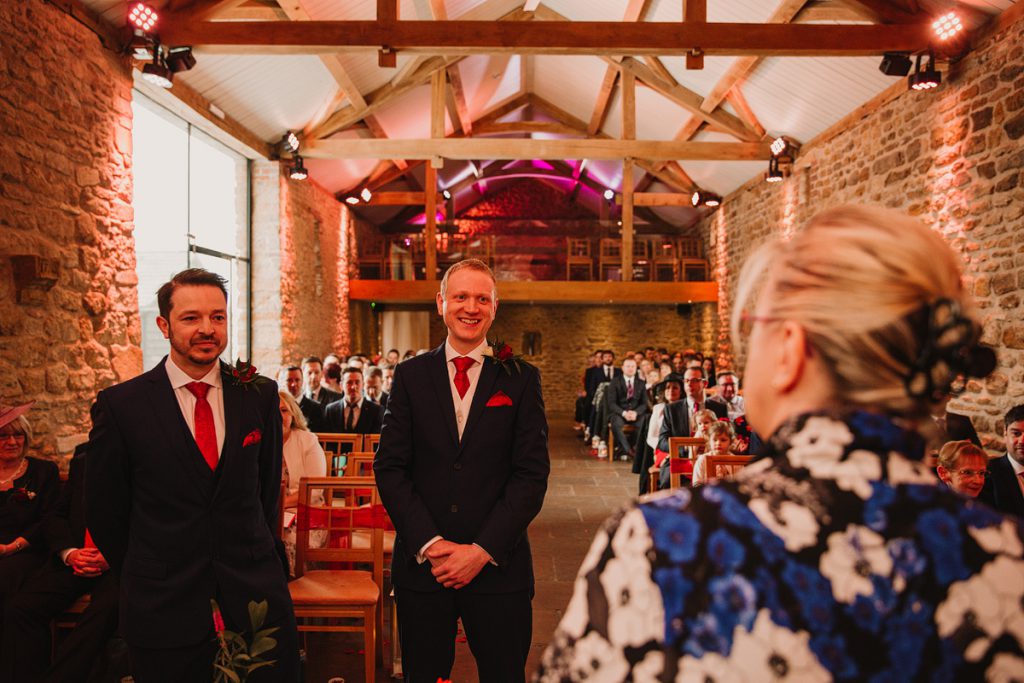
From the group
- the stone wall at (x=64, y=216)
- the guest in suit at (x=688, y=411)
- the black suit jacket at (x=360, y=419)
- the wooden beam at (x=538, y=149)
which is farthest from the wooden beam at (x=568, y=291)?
the stone wall at (x=64, y=216)

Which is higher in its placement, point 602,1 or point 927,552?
point 602,1

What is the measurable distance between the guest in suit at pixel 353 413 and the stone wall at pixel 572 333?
10417 mm

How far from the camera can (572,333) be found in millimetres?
16297

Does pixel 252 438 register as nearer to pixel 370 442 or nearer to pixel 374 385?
pixel 370 442

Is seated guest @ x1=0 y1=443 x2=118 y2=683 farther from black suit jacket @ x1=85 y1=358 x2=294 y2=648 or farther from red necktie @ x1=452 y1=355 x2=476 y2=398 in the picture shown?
red necktie @ x1=452 y1=355 x2=476 y2=398

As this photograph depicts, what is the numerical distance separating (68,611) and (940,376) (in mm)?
3458

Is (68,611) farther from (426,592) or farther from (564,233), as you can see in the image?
(564,233)

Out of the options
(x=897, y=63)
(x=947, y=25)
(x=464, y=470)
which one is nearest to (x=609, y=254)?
(x=897, y=63)

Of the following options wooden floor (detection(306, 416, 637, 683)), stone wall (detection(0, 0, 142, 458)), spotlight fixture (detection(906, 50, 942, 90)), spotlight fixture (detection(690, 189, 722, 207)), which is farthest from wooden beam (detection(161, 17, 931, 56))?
spotlight fixture (detection(690, 189, 722, 207))

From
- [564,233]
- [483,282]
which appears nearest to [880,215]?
[483,282]

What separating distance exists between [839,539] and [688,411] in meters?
5.54

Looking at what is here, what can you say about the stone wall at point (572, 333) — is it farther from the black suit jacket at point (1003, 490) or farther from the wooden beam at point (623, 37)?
the black suit jacket at point (1003, 490)

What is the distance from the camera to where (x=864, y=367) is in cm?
64

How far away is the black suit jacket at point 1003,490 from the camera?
3107mm
